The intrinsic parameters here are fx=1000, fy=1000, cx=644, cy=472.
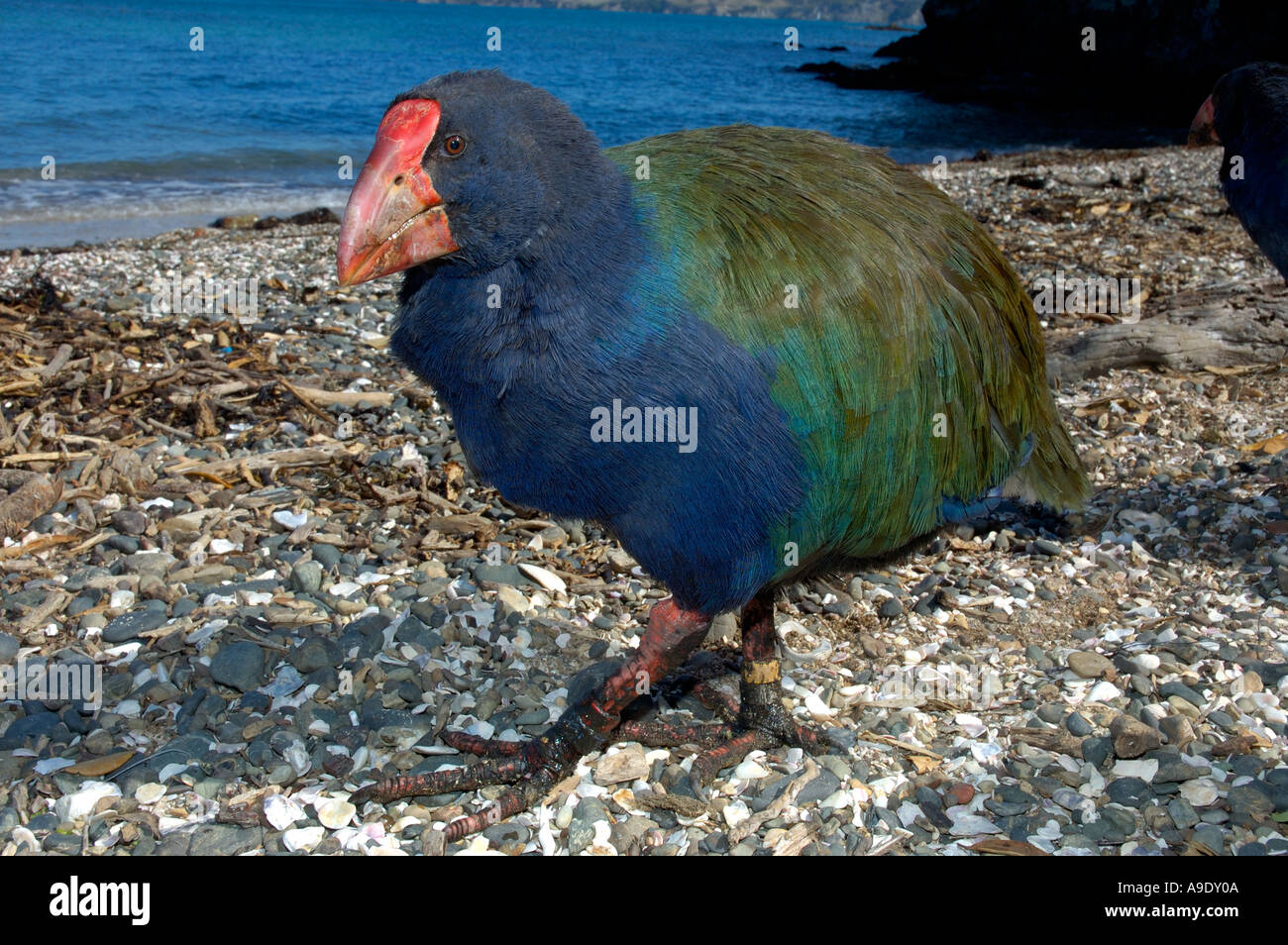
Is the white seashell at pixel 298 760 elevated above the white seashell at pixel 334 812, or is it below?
above

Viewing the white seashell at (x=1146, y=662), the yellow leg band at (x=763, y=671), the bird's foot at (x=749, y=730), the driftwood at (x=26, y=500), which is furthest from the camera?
the driftwood at (x=26, y=500)

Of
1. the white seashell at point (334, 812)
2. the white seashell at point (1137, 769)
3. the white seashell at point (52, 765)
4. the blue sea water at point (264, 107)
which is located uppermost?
the blue sea water at point (264, 107)

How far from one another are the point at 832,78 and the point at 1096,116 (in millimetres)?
12494

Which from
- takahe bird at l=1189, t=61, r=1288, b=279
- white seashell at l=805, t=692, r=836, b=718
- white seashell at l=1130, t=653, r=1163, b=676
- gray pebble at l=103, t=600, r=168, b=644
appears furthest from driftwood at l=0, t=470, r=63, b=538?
takahe bird at l=1189, t=61, r=1288, b=279

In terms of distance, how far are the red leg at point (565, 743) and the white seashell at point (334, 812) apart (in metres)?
0.03

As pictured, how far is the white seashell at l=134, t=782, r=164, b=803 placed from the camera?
2855 millimetres

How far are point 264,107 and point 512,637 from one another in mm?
23026

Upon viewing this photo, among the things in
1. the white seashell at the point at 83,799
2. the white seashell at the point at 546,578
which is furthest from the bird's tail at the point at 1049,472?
the white seashell at the point at 83,799

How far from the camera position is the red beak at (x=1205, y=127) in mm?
5496

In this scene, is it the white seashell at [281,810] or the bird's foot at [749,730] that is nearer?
the white seashell at [281,810]

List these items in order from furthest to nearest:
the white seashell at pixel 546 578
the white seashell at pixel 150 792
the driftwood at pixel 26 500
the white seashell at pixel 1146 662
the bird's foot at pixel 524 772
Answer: the driftwood at pixel 26 500 < the white seashell at pixel 546 578 < the white seashell at pixel 1146 662 < the bird's foot at pixel 524 772 < the white seashell at pixel 150 792

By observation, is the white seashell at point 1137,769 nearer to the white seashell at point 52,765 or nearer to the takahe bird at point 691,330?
the takahe bird at point 691,330

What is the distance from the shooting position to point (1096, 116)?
3102cm
